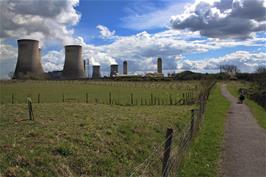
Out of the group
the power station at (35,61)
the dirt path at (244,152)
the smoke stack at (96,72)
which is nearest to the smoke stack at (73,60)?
the power station at (35,61)

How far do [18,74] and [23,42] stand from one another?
900cm

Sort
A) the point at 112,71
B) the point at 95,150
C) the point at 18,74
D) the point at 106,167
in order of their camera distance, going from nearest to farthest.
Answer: the point at 106,167, the point at 95,150, the point at 18,74, the point at 112,71

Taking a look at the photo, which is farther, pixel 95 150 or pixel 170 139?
pixel 95 150

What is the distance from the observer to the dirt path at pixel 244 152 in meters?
8.78

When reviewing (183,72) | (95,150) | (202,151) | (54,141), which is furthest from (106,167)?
(183,72)

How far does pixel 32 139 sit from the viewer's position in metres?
9.08

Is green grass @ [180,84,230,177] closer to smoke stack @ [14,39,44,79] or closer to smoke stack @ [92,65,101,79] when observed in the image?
smoke stack @ [14,39,44,79]

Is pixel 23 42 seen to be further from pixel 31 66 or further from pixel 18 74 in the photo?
pixel 18 74

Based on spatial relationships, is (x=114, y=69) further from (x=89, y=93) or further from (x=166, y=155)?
(x=166, y=155)

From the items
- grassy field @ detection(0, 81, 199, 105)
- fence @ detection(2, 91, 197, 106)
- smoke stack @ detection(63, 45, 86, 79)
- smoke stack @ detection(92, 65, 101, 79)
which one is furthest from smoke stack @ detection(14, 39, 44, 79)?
smoke stack @ detection(92, 65, 101, 79)

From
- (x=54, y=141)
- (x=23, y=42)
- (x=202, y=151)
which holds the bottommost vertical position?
(x=202, y=151)

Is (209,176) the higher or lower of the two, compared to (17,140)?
lower

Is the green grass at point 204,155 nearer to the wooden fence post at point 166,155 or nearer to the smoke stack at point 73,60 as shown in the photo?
the wooden fence post at point 166,155

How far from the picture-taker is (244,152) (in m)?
11.0
